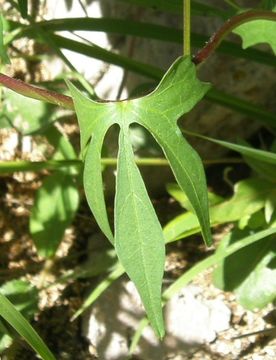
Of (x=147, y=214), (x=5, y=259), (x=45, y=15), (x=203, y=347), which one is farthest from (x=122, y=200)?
(x=45, y=15)

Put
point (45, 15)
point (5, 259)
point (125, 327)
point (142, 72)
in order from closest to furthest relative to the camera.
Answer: point (142, 72)
point (125, 327)
point (5, 259)
point (45, 15)

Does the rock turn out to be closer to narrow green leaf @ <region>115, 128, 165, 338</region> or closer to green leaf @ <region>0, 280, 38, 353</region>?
green leaf @ <region>0, 280, 38, 353</region>

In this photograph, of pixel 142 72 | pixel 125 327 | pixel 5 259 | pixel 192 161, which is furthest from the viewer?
pixel 5 259

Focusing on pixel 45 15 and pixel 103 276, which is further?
pixel 45 15

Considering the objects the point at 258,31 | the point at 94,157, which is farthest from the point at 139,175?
the point at 258,31

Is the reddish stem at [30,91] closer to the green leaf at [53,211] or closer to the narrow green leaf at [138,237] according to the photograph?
the narrow green leaf at [138,237]

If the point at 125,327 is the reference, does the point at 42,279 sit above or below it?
above

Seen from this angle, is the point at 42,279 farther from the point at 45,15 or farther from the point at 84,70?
the point at 45,15
